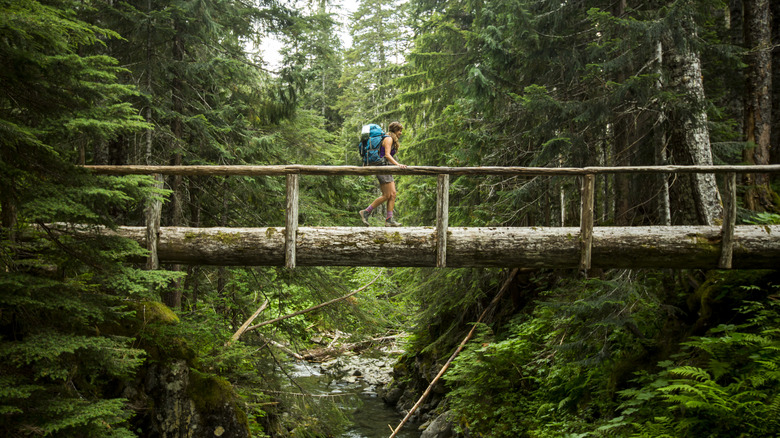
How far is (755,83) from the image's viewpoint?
8391 mm

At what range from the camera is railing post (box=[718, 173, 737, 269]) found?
579cm

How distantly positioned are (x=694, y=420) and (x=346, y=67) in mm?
32953

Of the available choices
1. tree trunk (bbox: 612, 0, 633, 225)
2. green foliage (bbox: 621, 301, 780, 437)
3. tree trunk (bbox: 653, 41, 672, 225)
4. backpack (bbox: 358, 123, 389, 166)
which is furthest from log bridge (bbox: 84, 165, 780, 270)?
tree trunk (bbox: 612, 0, 633, 225)

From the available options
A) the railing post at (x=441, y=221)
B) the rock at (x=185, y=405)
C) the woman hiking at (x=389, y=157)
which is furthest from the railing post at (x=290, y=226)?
the rock at (x=185, y=405)

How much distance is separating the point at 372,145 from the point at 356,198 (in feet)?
12.6

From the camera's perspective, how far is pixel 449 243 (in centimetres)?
613

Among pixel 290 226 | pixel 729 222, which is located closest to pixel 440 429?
pixel 290 226

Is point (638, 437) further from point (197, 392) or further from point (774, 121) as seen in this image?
point (774, 121)

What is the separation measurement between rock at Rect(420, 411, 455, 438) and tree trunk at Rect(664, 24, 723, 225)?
230 inches

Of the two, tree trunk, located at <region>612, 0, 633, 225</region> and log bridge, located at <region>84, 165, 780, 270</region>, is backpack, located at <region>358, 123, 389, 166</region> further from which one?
tree trunk, located at <region>612, 0, 633, 225</region>

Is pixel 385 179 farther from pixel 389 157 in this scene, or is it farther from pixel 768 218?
pixel 768 218

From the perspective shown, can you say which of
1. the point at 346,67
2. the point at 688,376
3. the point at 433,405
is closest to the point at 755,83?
the point at 688,376

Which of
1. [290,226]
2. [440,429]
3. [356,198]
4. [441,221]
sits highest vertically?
[356,198]

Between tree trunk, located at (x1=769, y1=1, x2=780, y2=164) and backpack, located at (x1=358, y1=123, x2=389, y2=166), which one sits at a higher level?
tree trunk, located at (x1=769, y1=1, x2=780, y2=164)
